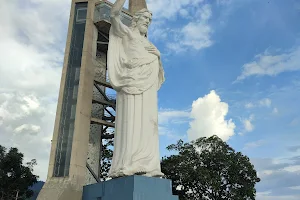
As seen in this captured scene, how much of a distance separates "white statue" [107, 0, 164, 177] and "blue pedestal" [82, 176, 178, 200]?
27 centimetres

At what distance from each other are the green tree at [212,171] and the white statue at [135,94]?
11.4m

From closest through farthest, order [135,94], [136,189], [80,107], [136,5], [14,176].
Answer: [136,189]
[135,94]
[80,107]
[136,5]
[14,176]

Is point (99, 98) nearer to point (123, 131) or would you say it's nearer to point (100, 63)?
point (100, 63)

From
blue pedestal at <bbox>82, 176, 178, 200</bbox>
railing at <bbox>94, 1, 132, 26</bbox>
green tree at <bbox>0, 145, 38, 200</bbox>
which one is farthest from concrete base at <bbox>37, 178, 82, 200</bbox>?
green tree at <bbox>0, 145, 38, 200</bbox>

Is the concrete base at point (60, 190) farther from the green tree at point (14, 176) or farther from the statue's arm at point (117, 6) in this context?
the green tree at point (14, 176)

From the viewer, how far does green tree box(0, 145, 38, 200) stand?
64.0 feet

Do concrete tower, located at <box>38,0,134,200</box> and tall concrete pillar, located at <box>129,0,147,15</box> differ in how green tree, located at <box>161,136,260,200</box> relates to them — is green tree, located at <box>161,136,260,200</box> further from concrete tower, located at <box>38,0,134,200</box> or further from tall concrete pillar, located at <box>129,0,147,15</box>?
tall concrete pillar, located at <box>129,0,147,15</box>

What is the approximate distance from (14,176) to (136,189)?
14.9m

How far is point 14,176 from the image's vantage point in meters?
20.1

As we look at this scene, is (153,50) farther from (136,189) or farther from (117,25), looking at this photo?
(136,189)

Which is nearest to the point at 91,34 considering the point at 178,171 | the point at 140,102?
the point at 140,102

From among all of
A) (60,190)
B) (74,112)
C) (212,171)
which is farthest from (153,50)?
(212,171)

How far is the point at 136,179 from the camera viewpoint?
25.3 ft

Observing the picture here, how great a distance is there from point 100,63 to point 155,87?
749 cm
